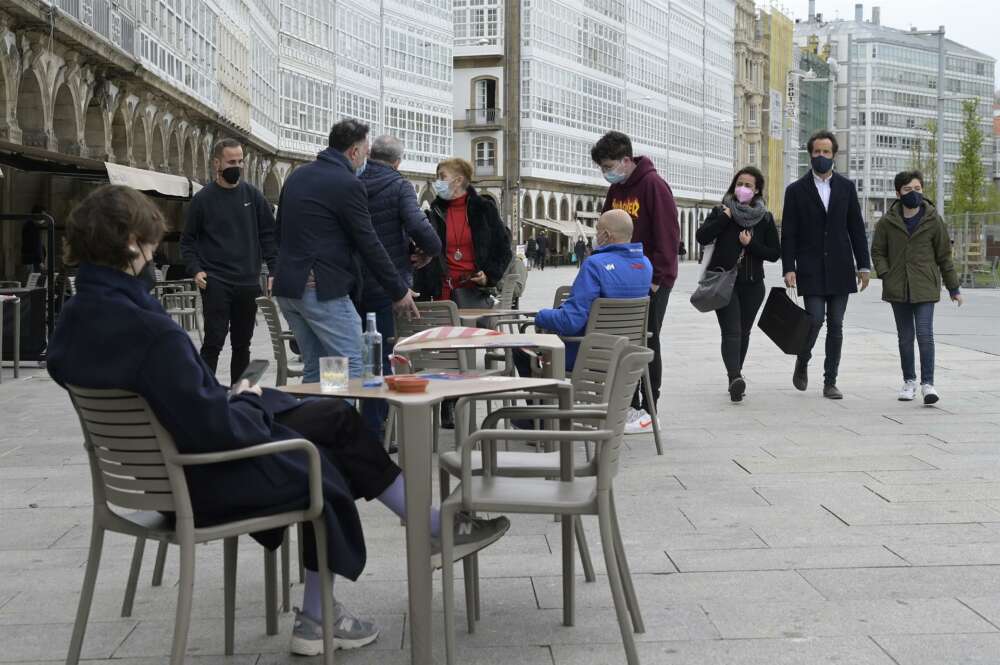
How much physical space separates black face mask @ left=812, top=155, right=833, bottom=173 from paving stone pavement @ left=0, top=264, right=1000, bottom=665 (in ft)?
7.43

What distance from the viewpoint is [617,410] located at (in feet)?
15.7

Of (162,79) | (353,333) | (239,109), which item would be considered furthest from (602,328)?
(239,109)

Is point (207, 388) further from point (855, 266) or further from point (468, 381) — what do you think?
point (855, 266)

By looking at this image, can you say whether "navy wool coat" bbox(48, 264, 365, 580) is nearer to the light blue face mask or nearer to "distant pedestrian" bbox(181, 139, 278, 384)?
the light blue face mask

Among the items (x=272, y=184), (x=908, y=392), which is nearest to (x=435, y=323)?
(x=908, y=392)

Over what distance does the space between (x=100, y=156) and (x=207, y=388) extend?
2832 centimetres

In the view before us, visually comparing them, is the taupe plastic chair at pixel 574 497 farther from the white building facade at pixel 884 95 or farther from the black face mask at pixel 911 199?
the white building facade at pixel 884 95

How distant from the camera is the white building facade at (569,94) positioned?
80.6m

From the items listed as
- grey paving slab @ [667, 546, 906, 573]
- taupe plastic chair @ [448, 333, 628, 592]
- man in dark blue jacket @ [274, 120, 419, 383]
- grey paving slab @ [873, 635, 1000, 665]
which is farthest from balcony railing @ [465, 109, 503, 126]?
grey paving slab @ [873, 635, 1000, 665]

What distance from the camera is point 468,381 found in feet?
17.0

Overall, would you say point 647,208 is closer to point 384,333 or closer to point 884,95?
point 384,333

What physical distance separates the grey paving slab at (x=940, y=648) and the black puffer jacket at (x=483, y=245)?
5567 millimetres

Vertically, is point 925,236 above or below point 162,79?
below

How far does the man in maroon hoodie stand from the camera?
10.1 m
